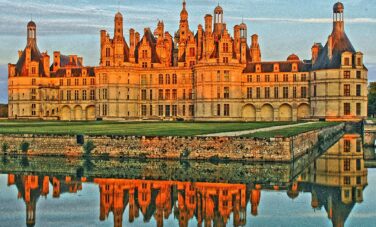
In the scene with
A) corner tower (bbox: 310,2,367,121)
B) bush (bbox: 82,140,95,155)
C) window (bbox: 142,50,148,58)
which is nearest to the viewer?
bush (bbox: 82,140,95,155)

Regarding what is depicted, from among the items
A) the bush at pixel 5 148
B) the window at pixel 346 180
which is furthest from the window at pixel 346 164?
the bush at pixel 5 148

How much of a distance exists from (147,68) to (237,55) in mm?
11971

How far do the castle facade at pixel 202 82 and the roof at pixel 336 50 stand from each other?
12 cm

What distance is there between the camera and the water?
1619 cm

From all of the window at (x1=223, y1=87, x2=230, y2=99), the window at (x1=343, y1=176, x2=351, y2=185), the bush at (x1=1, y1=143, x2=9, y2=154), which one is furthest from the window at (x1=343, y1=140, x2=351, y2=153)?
the window at (x1=223, y1=87, x2=230, y2=99)

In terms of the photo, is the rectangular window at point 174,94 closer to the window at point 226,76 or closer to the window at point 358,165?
the window at point 226,76

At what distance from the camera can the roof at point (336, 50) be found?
212ft

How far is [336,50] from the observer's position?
65.3m

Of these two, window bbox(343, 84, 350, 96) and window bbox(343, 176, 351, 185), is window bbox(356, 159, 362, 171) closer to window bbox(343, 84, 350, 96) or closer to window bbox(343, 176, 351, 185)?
window bbox(343, 176, 351, 185)

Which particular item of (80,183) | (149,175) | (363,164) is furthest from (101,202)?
(363,164)

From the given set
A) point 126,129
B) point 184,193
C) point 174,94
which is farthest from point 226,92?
point 184,193

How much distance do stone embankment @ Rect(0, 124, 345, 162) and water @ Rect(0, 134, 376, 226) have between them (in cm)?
117

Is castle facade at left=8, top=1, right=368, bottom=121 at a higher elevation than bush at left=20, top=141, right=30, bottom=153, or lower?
higher

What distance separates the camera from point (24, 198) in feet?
64.9
